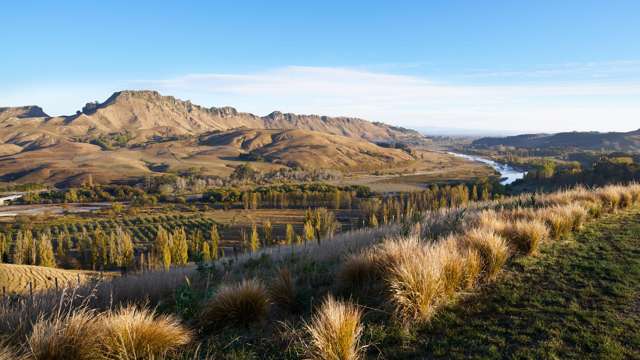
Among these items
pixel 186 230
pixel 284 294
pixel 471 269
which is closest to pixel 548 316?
pixel 471 269

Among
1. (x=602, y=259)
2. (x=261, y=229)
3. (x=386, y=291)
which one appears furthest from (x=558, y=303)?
(x=261, y=229)

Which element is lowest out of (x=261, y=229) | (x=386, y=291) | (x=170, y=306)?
(x=261, y=229)

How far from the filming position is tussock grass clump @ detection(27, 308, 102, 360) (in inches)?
161

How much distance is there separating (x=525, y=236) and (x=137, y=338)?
26.3 ft

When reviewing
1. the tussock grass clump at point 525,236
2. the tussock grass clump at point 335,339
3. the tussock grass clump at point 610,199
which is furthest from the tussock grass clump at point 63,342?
the tussock grass clump at point 610,199

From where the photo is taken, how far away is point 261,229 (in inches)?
3915

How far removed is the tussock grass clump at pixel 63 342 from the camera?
161 inches

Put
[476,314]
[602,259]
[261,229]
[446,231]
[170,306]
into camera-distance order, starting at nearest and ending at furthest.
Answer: [476,314]
[170,306]
[602,259]
[446,231]
[261,229]

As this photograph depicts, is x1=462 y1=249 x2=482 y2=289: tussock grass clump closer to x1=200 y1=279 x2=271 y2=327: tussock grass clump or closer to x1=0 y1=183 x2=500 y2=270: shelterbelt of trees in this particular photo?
x1=200 y1=279 x2=271 y2=327: tussock grass clump

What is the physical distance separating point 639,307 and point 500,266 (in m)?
2.09

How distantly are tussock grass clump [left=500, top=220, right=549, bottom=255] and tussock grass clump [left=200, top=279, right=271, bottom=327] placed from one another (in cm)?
598

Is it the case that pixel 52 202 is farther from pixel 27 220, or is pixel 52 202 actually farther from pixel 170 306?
pixel 170 306

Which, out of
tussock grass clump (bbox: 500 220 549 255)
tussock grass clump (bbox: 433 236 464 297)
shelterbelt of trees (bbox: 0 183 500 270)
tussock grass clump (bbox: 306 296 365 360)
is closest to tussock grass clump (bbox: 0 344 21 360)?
tussock grass clump (bbox: 306 296 365 360)

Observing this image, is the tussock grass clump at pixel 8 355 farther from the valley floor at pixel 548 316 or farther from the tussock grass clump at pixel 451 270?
the tussock grass clump at pixel 451 270
